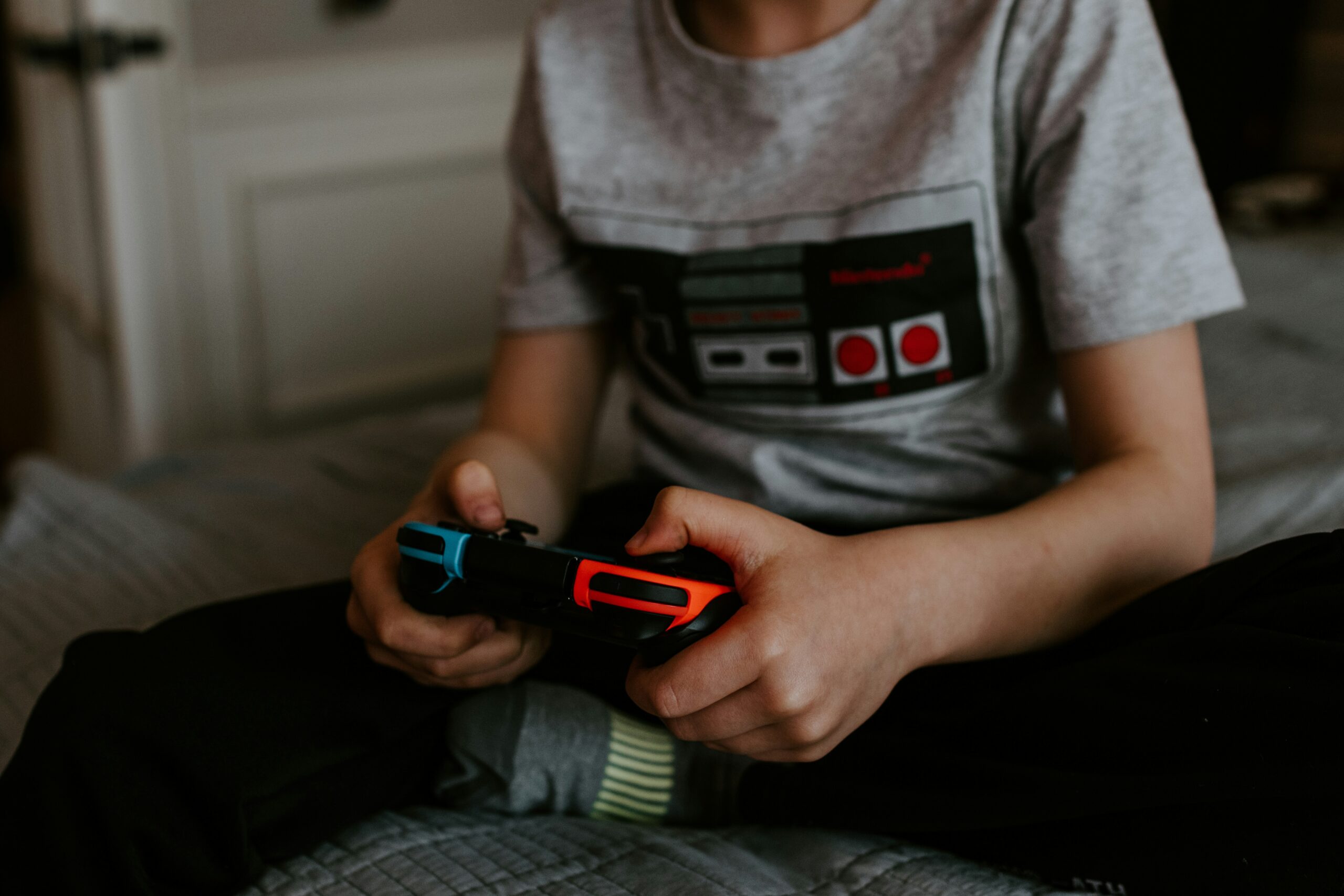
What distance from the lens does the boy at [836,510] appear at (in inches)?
19.6

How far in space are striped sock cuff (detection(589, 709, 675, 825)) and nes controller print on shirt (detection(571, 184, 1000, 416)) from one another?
0.71 ft

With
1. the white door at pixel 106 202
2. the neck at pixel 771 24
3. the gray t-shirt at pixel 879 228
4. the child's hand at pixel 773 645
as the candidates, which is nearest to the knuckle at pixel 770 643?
the child's hand at pixel 773 645

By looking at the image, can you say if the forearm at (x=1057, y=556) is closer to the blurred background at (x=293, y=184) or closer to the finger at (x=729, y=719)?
the finger at (x=729, y=719)

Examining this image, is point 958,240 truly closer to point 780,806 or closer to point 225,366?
point 780,806

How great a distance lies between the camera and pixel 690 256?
28.8 inches

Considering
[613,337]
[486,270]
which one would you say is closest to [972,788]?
[613,337]

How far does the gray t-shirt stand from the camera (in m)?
0.63

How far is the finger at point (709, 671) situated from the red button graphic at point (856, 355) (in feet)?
0.85

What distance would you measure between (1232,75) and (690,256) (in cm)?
195

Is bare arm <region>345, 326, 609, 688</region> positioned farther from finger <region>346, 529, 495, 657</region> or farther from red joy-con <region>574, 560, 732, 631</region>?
red joy-con <region>574, 560, 732, 631</region>

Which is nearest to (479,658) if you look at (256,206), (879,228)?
(879,228)

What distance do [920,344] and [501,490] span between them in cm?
27

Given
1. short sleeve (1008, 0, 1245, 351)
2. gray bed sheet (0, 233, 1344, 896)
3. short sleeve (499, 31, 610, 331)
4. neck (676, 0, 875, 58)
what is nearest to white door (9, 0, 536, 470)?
gray bed sheet (0, 233, 1344, 896)

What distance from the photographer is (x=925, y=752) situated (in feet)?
1.81
